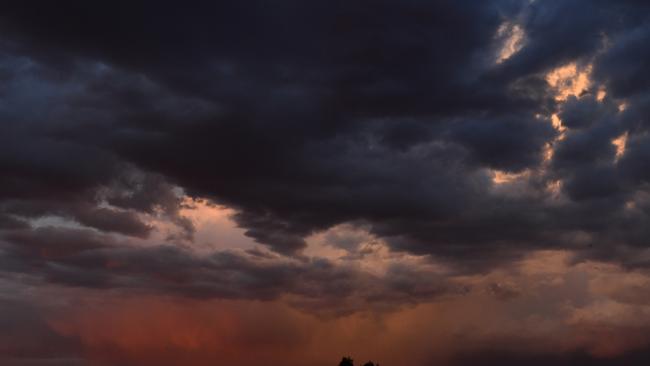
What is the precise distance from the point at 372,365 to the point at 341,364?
15.4 m

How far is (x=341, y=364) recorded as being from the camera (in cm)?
15125

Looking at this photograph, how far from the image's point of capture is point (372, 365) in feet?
518
